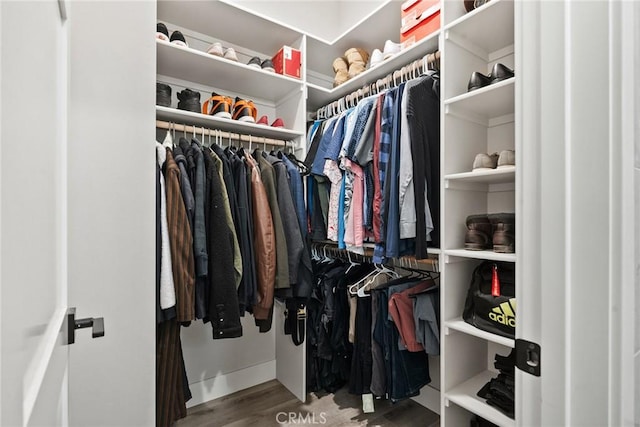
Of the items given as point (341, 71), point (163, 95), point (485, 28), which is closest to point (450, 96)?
point (485, 28)

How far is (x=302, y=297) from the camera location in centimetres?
171

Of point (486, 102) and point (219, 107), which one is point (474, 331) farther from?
point (219, 107)

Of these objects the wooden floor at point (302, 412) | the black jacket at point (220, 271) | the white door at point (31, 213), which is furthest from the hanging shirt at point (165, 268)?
the wooden floor at point (302, 412)

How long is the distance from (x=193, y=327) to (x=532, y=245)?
6.49 ft

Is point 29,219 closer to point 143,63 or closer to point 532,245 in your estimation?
point 532,245

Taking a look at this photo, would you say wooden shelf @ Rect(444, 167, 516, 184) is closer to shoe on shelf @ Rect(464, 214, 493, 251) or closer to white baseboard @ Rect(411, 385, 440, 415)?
shoe on shelf @ Rect(464, 214, 493, 251)

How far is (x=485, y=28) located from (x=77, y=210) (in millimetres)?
1701

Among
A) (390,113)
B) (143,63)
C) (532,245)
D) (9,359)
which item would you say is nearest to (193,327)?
(143,63)

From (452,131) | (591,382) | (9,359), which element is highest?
(452,131)

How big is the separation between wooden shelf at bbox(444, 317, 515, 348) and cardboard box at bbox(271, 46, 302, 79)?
1645 mm

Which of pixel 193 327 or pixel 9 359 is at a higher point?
pixel 9 359

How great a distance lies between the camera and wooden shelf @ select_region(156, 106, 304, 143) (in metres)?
1.64

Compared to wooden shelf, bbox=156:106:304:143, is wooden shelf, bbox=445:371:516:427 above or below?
below

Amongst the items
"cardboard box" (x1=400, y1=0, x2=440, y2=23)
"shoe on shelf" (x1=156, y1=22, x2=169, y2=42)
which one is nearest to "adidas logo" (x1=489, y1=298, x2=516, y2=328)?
"cardboard box" (x1=400, y1=0, x2=440, y2=23)
